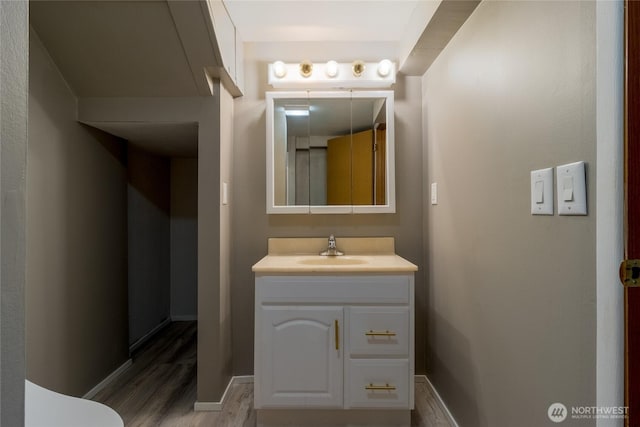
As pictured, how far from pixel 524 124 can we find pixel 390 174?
3.36ft

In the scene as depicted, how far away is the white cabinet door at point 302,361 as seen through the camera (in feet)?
5.01

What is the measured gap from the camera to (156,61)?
61.8 inches

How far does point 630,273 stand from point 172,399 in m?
2.16

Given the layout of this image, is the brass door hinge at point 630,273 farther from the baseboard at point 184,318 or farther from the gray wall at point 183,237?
the baseboard at point 184,318

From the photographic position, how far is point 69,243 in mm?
1715

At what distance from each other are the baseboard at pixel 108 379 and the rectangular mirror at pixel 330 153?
1528 millimetres

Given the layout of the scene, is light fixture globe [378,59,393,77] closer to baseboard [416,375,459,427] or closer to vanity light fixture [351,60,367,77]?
vanity light fixture [351,60,367,77]

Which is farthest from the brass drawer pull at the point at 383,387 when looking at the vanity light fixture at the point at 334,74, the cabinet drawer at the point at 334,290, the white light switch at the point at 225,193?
the vanity light fixture at the point at 334,74

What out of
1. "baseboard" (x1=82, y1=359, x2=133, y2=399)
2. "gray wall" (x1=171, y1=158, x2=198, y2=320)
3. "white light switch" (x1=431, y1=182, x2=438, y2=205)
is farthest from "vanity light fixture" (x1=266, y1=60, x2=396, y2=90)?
"baseboard" (x1=82, y1=359, x2=133, y2=399)

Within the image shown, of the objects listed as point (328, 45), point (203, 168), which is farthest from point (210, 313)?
point (328, 45)

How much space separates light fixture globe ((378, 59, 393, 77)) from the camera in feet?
6.40

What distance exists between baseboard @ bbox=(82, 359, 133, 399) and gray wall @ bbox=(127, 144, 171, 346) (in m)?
0.31

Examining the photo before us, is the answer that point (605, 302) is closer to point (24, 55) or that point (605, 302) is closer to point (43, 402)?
point (24, 55)

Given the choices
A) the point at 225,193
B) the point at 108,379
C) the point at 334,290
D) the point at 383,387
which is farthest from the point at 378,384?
the point at 108,379
